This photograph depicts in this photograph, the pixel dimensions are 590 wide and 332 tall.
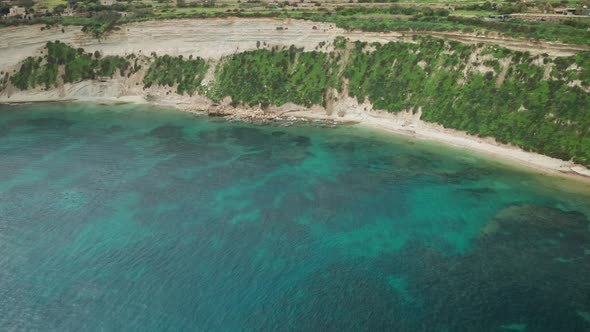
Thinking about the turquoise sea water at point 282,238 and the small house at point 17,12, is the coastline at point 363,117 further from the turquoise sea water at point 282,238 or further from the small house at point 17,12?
the small house at point 17,12

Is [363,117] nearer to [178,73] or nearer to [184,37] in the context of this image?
[178,73]

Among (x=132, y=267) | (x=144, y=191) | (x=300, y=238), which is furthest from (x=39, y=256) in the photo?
(x=300, y=238)

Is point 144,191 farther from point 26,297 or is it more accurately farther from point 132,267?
point 26,297

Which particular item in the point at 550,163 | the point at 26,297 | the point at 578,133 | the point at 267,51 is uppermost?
the point at 267,51

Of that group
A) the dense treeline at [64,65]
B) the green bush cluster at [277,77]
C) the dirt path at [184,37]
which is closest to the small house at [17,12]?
the dirt path at [184,37]

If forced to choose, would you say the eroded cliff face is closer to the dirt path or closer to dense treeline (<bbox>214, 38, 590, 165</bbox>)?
dense treeline (<bbox>214, 38, 590, 165</bbox>)

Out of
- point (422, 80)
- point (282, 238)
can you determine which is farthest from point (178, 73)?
point (282, 238)
